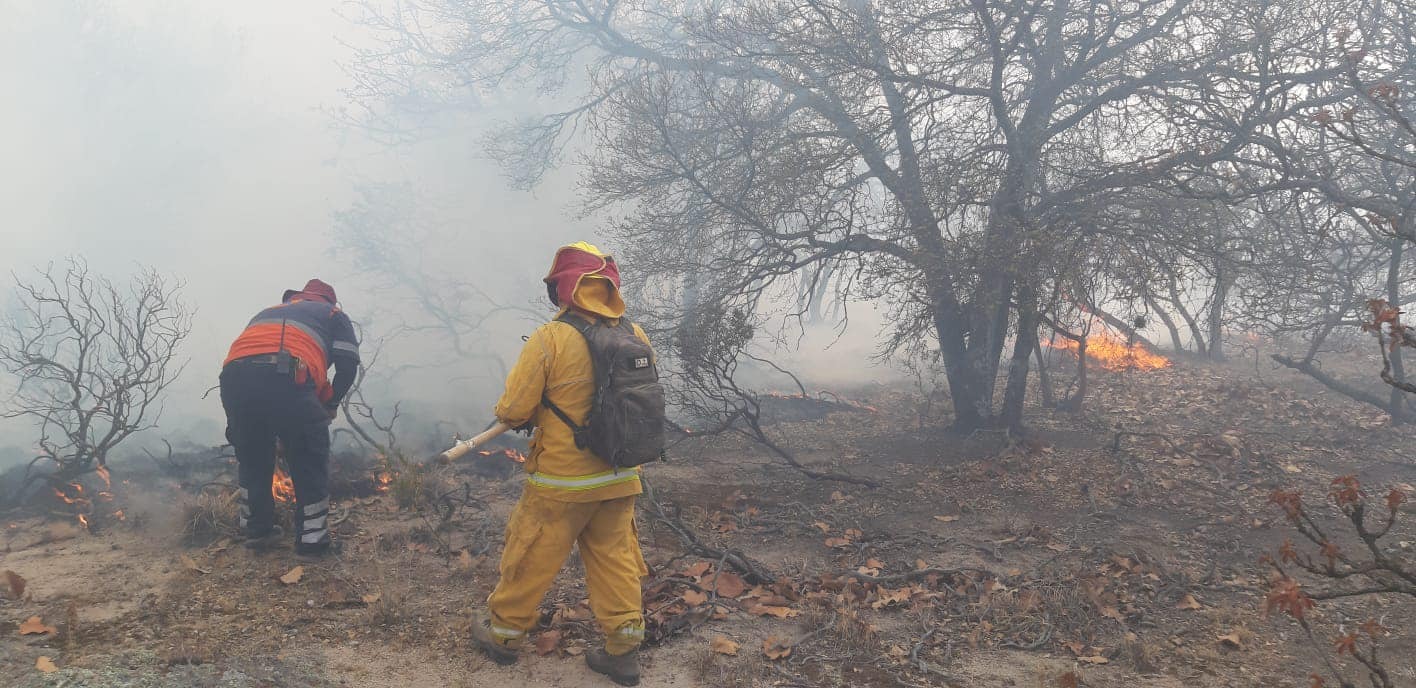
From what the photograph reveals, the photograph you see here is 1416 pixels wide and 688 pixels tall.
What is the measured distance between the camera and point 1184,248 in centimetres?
648

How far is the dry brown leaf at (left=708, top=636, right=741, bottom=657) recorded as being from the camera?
12.1 ft

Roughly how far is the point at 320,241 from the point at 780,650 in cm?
→ 1485

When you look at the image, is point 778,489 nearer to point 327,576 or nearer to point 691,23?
point 327,576

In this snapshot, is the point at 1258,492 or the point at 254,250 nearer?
the point at 1258,492

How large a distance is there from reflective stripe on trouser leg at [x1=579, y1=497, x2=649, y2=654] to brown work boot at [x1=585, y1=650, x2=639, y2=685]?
1.2 inches

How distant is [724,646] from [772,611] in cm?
52

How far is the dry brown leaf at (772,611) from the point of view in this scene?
162 inches

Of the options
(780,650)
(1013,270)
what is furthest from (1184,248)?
(780,650)

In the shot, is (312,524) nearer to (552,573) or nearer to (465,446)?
(465,446)

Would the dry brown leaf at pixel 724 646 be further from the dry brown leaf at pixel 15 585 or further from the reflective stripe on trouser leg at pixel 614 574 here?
the dry brown leaf at pixel 15 585

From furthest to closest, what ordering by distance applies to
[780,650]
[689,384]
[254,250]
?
1. [254,250]
2. [689,384]
3. [780,650]

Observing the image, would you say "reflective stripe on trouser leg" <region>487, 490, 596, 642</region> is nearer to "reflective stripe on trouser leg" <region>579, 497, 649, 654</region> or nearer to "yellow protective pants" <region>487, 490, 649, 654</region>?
"yellow protective pants" <region>487, 490, 649, 654</region>

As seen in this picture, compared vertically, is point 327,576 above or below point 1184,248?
below

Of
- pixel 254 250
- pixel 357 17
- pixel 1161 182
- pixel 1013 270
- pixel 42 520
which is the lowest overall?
pixel 42 520
